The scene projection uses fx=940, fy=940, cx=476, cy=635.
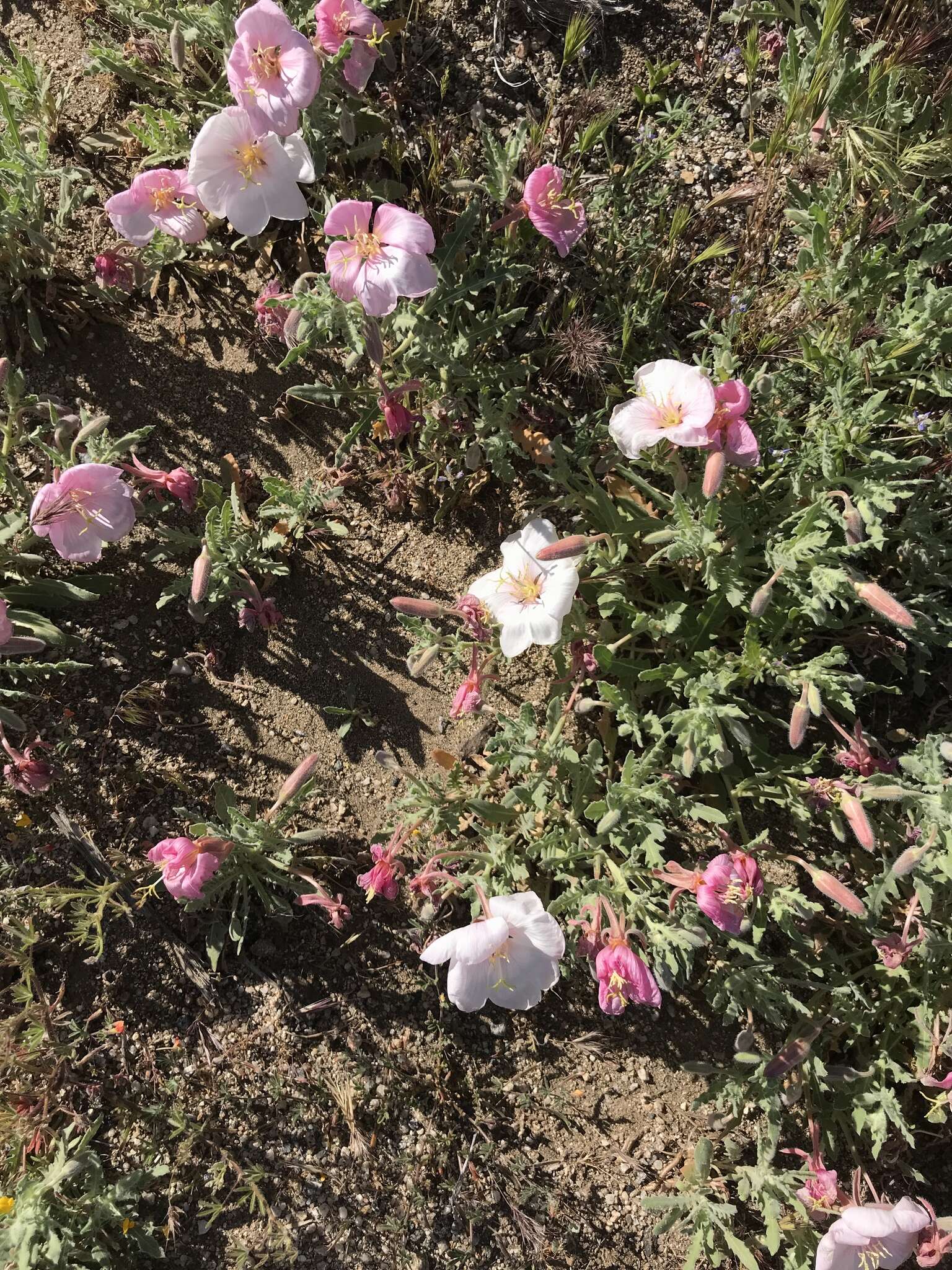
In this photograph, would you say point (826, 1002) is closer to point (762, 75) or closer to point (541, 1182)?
point (541, 1182)

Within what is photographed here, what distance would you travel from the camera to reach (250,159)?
94.3 inches

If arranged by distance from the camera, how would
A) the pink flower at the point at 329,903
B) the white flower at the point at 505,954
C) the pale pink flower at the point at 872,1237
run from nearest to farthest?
the white flower at the point at 505,954
the pale pink flower at the point at 872,1237
the pink flower at the point at 329,903

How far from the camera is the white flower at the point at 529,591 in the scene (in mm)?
2443

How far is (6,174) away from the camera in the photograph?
289 cm

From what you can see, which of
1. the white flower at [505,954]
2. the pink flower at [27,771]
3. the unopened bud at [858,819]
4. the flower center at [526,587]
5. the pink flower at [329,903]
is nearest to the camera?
the white flower at [505,954]

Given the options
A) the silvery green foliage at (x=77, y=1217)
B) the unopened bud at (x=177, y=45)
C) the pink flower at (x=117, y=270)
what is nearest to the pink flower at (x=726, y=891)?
the silvery green foliage at (x=77, y=1217)

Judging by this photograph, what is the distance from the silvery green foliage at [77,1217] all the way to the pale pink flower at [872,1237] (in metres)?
1.87

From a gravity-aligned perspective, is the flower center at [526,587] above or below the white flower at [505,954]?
above

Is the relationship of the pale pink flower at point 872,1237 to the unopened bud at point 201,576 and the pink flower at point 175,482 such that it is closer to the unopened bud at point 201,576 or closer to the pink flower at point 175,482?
the unopened bud at point 201,576

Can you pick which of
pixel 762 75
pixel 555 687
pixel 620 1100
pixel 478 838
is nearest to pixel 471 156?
pixel 762 75

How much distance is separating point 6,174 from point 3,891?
7.25ft

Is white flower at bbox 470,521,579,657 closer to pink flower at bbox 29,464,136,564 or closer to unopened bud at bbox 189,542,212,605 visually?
unopened bud at bbox 189,542,212,605

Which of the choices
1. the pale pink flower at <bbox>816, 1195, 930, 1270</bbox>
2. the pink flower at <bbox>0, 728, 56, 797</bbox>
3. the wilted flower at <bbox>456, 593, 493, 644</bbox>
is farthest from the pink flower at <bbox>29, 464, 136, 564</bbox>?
the pale pink flower at <bbox>816, 1195, 930, 1270</bbox>

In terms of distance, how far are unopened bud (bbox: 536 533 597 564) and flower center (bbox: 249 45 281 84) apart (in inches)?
52.2
